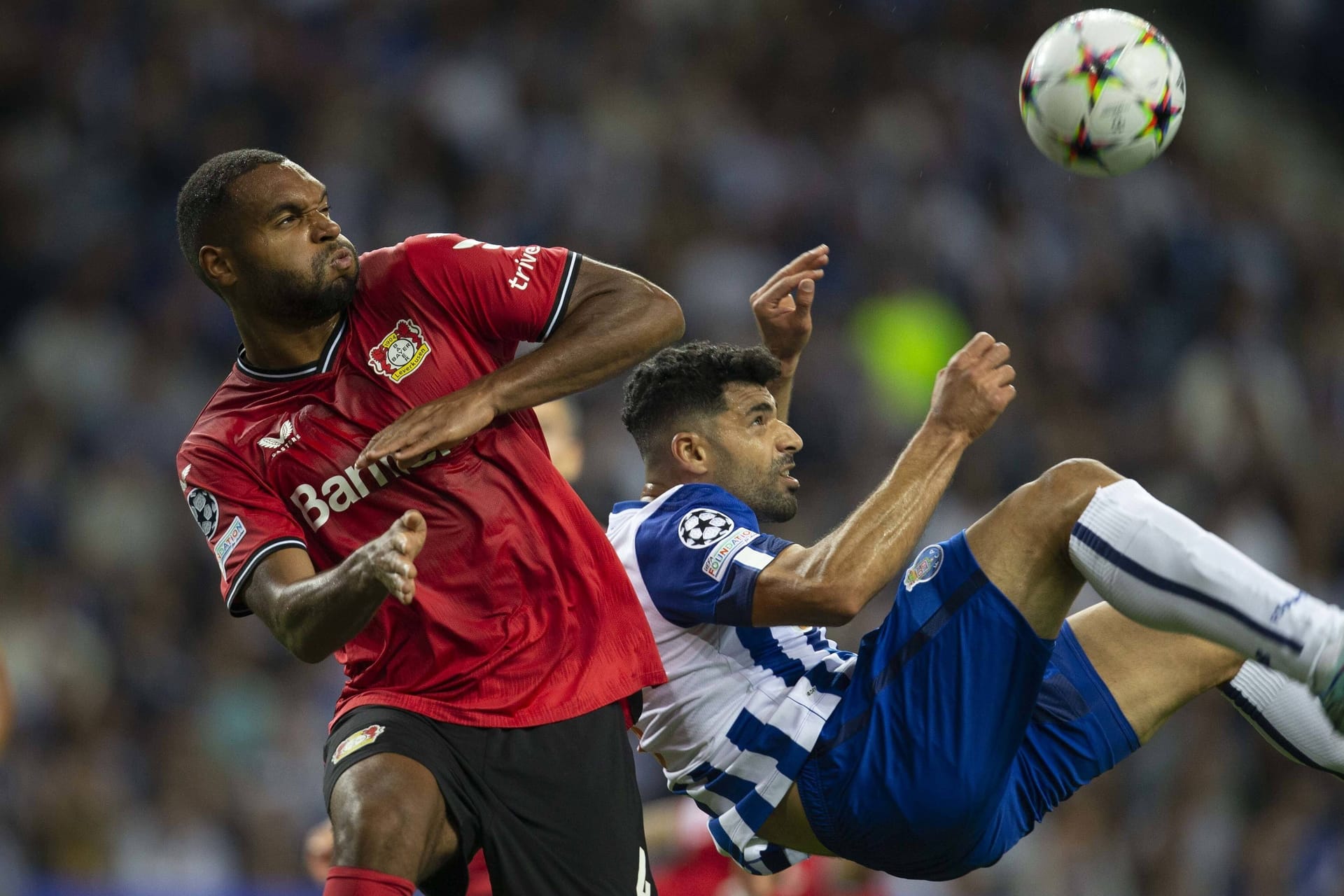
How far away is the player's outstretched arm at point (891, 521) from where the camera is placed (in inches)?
154

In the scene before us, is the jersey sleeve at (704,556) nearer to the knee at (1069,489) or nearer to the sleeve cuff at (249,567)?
the knee at (1069,489)

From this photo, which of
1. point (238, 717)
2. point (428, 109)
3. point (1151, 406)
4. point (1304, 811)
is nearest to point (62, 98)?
point (428, 109)

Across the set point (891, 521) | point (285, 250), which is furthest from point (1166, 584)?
point (285, 250)

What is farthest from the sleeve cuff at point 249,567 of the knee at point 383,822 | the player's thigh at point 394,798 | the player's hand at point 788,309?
the player's hand at point 788,309

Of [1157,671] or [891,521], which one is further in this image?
[1157,671]

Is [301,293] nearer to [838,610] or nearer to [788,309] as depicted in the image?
[838,610]

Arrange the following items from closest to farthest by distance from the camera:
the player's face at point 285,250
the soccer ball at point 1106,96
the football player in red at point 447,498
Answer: the football player in red at point 447,498 < the player's face at point 285,250 < the soccer ball at point 1106,96

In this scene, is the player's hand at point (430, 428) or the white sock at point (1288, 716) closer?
the player's hand at point (430, 428)

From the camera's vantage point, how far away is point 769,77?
457 inches

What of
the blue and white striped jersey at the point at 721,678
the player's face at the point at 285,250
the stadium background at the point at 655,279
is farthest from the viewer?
the stadium background at the point at 655,279

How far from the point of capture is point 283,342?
13.0ft

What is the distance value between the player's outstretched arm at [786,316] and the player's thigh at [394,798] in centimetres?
174

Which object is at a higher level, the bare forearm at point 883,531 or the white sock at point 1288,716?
the bare forearm at point 883,531

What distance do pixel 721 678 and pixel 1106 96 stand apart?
1.98 m
